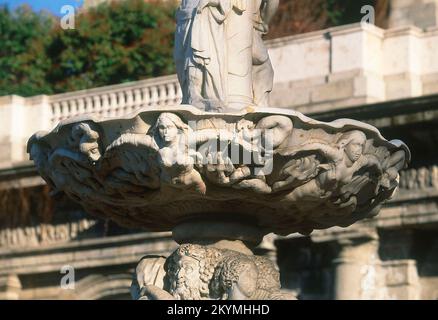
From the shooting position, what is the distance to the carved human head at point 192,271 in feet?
47.4

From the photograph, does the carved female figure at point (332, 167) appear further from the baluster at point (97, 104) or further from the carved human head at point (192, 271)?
the baluster at point (97, 104)

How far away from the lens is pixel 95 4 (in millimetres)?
45281

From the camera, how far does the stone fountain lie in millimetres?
13891

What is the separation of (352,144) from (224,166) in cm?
87

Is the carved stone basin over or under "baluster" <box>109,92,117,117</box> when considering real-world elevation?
under

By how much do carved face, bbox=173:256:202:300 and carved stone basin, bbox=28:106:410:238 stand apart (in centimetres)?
34

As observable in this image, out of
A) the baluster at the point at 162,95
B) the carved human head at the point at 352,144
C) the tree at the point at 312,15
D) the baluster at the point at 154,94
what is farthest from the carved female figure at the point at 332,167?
the tree at the point at 312,15

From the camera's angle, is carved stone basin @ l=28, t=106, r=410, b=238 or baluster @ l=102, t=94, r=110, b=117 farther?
baluster @ l=102, t=94, r=110, b=117

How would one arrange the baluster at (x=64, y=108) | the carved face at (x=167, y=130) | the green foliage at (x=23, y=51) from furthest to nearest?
the green foliage at (x=23, y=51) → the baluster at (x=64, y=108) → the carved face at (x=167, y=130)

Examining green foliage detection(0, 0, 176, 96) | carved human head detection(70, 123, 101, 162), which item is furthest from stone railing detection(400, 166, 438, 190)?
carved human head detection(70, 123, 101, 162)

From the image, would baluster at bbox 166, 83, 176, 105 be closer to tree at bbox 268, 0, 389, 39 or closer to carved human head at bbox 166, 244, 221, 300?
tree at bbox 268, 0, 389, 39

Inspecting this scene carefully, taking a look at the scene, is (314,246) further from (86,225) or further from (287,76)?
(86,225)
